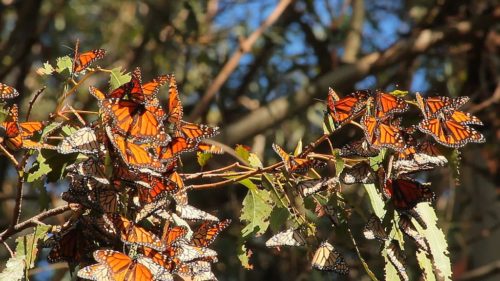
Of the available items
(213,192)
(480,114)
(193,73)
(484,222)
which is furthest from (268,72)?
(484,222)

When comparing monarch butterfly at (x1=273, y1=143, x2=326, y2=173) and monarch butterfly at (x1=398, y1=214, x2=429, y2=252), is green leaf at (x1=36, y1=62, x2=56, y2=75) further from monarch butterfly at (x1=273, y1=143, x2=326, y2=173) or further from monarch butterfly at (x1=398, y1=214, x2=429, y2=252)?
monarch butterfly at (x1=398, y1=214, x2=429, y2=252)

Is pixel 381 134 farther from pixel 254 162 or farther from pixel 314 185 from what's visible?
pixel 254 162

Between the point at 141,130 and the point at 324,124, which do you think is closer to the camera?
the point at 141,130

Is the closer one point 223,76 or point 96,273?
point 96,273

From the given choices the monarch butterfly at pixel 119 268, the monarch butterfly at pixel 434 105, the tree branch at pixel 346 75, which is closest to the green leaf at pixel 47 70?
the monarch butterfly at pixel 119 268

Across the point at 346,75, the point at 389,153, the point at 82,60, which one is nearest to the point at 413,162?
the point at 389,153

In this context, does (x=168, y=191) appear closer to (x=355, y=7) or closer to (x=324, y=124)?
(x=324, y=124)
